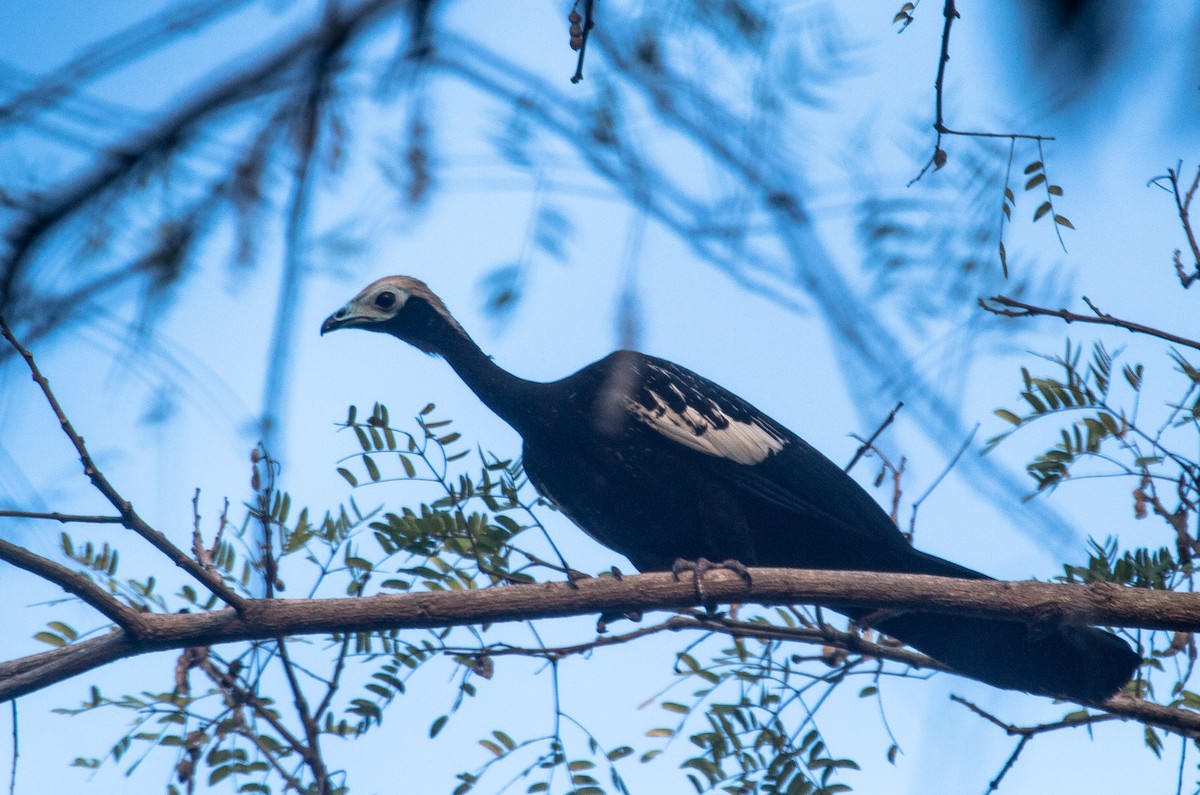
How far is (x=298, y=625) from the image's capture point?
11.1ft

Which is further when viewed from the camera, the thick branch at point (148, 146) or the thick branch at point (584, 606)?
the thick branch at point (584, 606)

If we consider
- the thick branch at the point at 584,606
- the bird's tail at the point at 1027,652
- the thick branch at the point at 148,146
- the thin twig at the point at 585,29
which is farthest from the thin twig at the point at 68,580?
the bird's tail at the point at 1027,652

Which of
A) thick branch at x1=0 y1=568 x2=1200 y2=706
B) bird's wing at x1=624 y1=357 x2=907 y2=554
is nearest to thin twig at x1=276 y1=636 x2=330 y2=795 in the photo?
thick branch at x1=0 y1=568 x2=1200 y2=706

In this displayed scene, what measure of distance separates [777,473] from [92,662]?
2.67 m

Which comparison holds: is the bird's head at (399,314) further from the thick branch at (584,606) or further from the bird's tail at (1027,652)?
the bird's tail at (1027,652)

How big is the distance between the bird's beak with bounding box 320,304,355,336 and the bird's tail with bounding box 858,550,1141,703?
2.82 m

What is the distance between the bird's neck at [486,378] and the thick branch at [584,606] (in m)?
1.38

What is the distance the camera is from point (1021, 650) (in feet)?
13.4

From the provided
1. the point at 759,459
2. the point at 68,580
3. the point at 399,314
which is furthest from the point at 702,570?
the point at 399,314

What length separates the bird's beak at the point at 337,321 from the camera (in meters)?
5.40

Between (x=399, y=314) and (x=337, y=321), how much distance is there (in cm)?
30

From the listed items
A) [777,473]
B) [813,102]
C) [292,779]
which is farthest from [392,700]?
[813,102]

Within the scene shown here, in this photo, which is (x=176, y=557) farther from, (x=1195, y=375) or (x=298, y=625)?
(x=1195, y=375)

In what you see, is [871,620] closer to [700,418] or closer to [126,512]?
[700,418]
